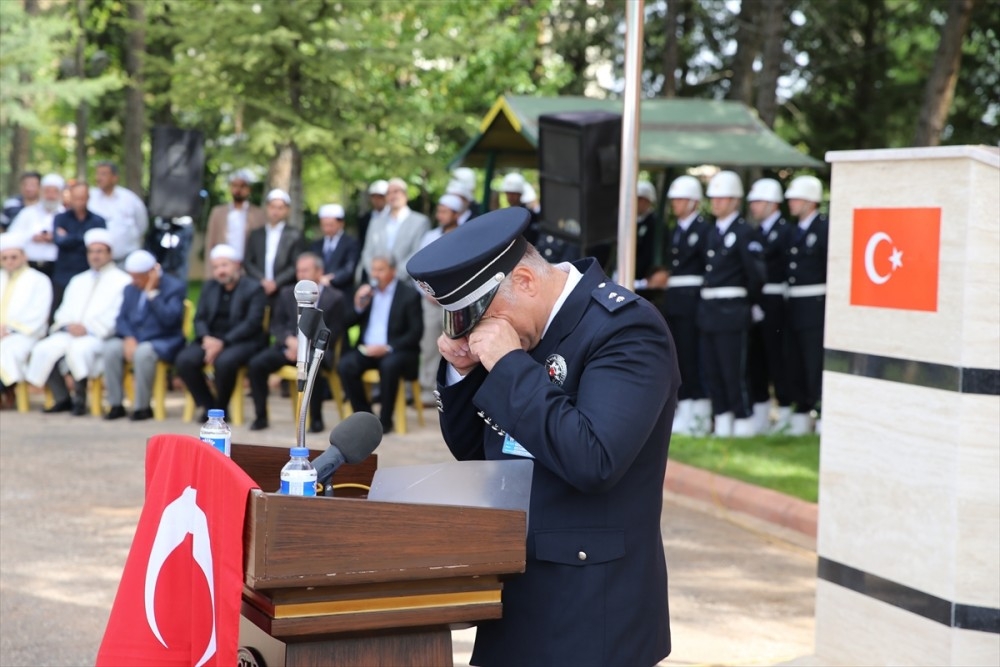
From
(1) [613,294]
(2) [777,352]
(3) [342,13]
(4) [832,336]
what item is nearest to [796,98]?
(3) [342,13]

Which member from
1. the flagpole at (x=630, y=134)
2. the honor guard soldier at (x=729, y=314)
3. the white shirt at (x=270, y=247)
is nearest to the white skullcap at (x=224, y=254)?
the white shirt at (x=270, y=247)

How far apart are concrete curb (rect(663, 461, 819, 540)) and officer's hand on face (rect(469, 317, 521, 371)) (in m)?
5.59

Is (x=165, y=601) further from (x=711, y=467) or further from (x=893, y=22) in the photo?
(x=893, y=22)

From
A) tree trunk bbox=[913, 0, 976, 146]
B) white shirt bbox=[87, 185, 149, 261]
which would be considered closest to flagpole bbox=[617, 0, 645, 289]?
white shirt bbox=[87, 185, 149, 261]

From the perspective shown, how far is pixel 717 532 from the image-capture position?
26.8 ft

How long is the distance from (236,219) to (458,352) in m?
11.8

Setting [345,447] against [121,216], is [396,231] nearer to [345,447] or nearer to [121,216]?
[121,216]

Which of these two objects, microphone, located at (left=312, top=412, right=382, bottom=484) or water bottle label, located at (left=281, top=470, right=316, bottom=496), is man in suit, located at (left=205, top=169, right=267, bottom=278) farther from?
water bottle label, located at (left=281, top=470, right=316, bottom=496)

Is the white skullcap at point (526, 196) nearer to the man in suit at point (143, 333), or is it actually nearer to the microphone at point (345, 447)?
the man in suit at point (143, 333)

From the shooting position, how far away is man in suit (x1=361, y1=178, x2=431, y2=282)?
42.9 feet

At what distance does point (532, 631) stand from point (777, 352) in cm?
927

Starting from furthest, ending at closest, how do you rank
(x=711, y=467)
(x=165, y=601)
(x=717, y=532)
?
(x=711, y=467), (x=717, y=532), (x=165, y=601)

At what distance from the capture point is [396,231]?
13188mm

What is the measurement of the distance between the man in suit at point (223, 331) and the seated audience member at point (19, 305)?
1685mm
